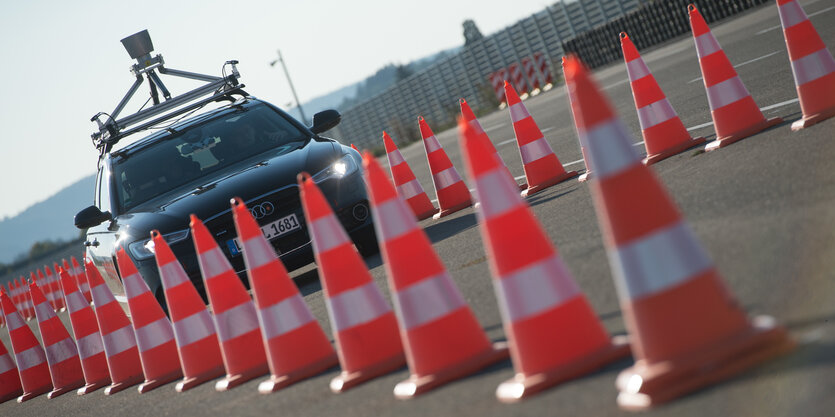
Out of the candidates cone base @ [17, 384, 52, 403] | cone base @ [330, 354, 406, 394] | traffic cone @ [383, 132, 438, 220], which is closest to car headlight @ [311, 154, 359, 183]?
traffic cone @ [383, 132, 438, 220]

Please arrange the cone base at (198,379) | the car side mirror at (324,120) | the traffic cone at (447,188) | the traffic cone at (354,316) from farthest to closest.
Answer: the traffic cone at (447,188), the car side mirror at (324,120), the cone base at (198,379), the traffic cone at (354,316)

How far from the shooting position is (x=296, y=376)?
5.61 metres

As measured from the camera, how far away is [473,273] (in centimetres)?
699

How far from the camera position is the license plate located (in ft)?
28.5

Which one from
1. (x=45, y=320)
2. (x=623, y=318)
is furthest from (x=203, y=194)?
(x=623, y=318)

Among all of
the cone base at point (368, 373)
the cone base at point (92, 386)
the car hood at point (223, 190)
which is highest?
the car hood at point (223, 190)

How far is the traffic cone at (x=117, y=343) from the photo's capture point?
7.73m

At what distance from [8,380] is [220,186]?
9.08 ft

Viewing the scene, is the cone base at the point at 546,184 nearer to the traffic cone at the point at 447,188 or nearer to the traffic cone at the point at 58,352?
the traffic cone at the point at 447,188

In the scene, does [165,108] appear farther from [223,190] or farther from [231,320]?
[231,320]

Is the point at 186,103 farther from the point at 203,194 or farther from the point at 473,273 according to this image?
the point at 473,273

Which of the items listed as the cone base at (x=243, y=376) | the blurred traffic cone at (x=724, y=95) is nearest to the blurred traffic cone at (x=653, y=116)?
the blurred traffic cone at (x=724, y=95)

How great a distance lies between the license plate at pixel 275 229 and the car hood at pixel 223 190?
0.25 metres

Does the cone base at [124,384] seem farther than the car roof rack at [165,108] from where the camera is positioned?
No
